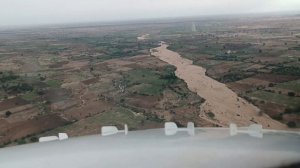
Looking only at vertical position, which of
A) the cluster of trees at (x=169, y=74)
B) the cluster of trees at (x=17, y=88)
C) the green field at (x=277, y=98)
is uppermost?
the green field at (x=277, y=98)

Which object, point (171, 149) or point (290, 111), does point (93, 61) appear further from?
point (171, 149)

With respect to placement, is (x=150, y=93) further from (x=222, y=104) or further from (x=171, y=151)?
(x=171, y=151)

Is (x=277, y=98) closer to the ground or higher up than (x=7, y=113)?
higher up

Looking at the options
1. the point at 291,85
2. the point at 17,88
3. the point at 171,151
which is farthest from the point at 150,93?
the point at 171,151

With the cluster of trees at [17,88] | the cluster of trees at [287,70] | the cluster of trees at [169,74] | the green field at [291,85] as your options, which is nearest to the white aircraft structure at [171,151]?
the green field at [291,85]

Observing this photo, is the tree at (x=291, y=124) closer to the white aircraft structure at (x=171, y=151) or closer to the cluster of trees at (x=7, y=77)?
the white aircraft structure at (x=171, y=151)
